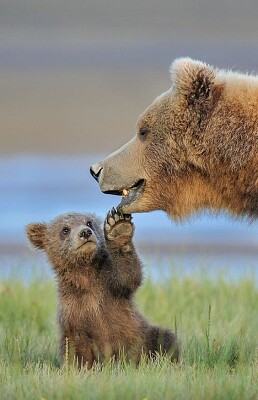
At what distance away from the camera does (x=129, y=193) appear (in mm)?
7559

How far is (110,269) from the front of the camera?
7.58m

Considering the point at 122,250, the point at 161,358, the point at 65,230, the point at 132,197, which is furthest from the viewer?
the point at 65,230

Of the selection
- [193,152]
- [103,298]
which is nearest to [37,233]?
[103,298]

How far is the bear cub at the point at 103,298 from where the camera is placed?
7.42 m

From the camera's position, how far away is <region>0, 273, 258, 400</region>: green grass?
20.0 ft

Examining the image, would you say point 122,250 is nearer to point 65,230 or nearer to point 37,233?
point 65,230

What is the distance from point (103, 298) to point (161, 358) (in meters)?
0.74

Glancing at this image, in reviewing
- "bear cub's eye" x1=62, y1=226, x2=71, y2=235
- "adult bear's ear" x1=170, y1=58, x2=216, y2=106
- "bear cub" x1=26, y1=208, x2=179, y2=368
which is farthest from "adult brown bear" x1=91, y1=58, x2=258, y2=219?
"bear cub's eye" x1=62, y1=226, x2=71, y2=235

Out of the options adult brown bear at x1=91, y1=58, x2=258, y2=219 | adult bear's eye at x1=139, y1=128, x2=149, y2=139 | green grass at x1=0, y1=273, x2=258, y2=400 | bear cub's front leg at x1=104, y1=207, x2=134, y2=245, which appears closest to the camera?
green grass at x1=0, y1=273, x2=258, y2=400

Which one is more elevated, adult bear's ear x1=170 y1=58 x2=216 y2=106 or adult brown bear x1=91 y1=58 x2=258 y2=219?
adult bear's ear x1=170 y1=58 x2=216 y2=106

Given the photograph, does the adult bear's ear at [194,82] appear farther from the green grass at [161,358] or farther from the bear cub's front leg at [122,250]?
the green grass at [161,358]

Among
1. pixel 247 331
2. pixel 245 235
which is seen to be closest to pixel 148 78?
pixel 245 235

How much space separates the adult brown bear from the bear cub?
25 cm

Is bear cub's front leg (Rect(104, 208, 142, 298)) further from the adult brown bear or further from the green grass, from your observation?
the green grass
